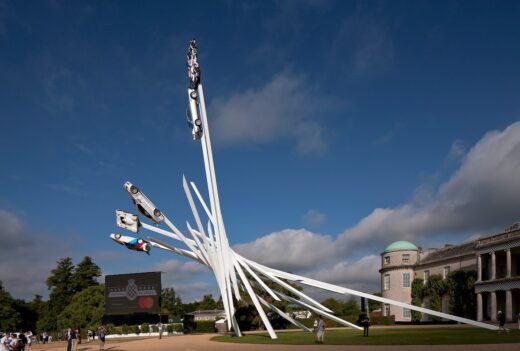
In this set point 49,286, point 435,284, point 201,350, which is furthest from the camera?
point 49,286

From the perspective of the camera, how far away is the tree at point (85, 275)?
85625 mm

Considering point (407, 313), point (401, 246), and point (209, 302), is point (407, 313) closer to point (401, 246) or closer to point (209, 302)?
point (401, 246)

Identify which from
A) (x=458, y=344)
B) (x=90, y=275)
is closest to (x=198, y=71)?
(x=458, y=344)

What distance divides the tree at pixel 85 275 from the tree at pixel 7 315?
9998mm

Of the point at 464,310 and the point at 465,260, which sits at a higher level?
the point at 465,260

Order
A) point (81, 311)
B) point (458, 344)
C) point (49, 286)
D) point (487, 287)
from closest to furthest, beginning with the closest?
1. point (458, 344)
2. point (487, 287)
3. point (81, 311)
4. point (49, 286)

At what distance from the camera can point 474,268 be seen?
189 ft

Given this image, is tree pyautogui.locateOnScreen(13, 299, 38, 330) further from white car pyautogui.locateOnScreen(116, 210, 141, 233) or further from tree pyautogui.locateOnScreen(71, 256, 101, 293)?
white car pyautogui.locateOnScreen(116, 210, 141, 233)

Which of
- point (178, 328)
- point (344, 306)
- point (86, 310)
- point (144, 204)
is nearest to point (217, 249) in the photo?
point (144, 204)

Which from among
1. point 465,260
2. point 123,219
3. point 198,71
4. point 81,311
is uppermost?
point 198,71

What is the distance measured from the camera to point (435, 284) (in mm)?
62219

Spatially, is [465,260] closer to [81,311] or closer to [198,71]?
[198,71]

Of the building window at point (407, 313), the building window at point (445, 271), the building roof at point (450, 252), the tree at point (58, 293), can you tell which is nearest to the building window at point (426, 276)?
the building roof at point (450, 252)

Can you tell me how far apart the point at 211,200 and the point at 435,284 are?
38.4 metres
